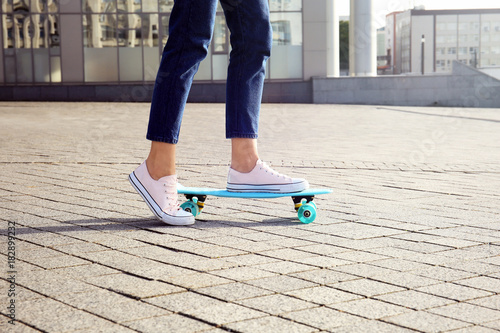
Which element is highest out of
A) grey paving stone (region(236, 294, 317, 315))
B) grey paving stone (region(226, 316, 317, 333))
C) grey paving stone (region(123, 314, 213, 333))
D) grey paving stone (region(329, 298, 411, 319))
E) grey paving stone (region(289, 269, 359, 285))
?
grey paving stone (region(123, 314, 213, 333))

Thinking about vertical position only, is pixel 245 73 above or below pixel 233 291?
above

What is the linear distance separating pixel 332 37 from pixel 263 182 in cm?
2326

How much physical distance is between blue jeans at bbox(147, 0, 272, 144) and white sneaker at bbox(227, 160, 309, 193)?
201 mm

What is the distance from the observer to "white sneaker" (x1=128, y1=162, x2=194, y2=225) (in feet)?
11.3

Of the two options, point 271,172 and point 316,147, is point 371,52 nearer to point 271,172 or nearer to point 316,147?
point 316,147

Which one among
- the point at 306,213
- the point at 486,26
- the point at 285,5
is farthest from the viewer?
the point at 486,26

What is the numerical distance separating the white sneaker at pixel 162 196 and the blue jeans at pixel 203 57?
0.20 metres

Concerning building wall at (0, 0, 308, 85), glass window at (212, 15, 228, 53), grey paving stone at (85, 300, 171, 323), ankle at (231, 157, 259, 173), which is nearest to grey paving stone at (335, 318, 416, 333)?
grey paving stone at (85, 300, 171, 323)

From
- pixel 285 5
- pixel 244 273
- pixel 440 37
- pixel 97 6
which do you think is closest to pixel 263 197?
pixel 244 273

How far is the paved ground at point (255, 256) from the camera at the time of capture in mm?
2088

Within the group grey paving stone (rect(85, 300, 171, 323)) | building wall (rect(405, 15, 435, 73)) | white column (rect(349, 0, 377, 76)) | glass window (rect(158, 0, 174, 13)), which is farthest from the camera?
building wall (rect(405, 15, 435, 73))

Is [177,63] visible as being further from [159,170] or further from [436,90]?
[436,90]

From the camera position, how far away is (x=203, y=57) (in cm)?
353

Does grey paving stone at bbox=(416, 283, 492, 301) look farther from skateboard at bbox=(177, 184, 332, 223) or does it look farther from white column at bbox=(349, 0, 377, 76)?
white column at bbox=(349, 0, 377, 76)
